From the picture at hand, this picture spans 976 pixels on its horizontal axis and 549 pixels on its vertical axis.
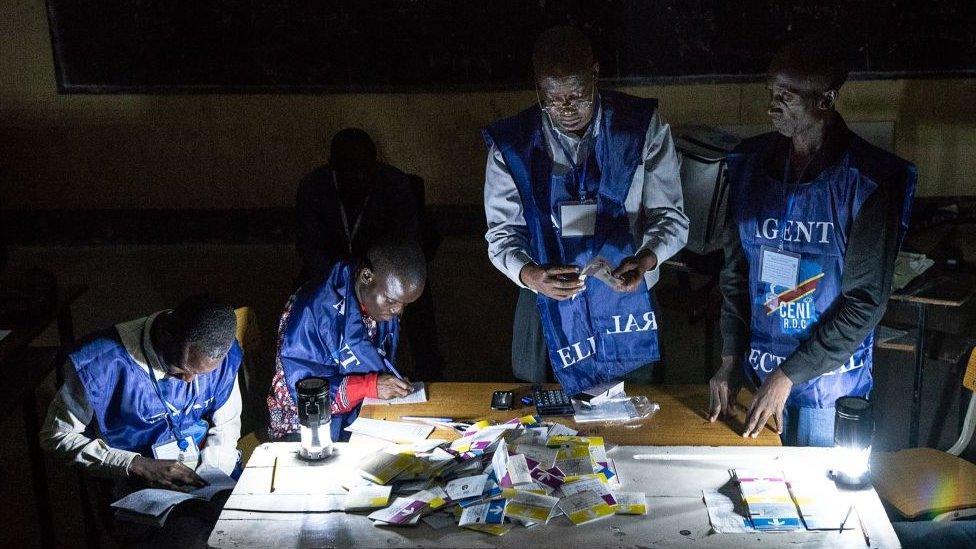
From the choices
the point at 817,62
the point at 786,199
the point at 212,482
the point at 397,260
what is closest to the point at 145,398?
the point at 212,482

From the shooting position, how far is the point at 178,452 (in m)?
2.77

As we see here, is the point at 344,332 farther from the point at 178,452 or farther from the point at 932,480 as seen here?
the point at 932,480

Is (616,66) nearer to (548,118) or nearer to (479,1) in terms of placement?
(479,1)

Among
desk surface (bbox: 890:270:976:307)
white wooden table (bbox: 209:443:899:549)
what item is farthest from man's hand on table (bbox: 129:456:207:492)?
desk surface (bbox: 890:270:976:307)

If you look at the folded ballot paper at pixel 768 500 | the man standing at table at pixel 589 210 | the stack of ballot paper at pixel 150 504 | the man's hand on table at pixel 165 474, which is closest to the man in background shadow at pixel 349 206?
the man standing at table at pixel 589 210

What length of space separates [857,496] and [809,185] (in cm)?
81

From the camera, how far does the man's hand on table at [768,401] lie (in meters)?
2.56

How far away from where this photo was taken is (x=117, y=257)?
20.0ft

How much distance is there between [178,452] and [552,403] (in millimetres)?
1118

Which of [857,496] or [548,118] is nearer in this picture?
[857,496]

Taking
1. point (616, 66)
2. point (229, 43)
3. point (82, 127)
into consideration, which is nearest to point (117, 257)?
point (82, 127)

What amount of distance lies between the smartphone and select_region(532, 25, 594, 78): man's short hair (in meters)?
0.98

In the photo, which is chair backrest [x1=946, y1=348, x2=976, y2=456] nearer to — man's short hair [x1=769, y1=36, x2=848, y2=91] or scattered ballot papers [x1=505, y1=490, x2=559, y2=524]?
man's short hair [x1=769, y1=36, x2=848, y2=91]

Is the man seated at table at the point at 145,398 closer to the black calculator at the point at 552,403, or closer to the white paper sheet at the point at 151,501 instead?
the white paper sheet at the point at 151,501
